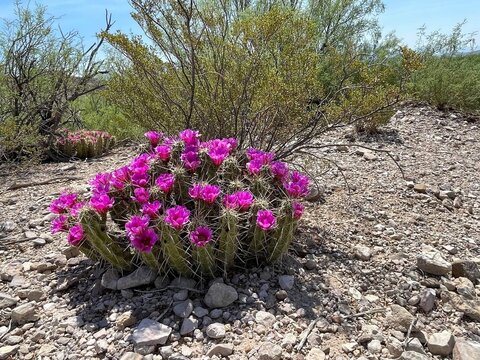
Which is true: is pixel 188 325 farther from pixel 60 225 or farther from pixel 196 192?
pixel 60 225

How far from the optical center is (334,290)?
2.68 metres

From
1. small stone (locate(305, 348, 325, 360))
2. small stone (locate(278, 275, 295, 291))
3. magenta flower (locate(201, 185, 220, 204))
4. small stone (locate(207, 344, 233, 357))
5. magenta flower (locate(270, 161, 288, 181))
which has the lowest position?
small stone (locate(305, 348, 325, 360))

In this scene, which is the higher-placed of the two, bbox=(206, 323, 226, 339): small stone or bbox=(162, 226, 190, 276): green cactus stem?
bbox=(162, 226, 190, 276): green cactus stem

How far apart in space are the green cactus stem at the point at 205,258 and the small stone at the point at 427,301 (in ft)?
4.02

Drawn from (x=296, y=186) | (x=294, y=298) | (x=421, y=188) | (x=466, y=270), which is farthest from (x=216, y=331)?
(x=421, y=188)

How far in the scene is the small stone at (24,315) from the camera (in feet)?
8.16

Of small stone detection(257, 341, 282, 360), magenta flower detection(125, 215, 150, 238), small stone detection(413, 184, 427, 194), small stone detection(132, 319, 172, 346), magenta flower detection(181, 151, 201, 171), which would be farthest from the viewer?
small stone detection(413, 184, 427, 194)

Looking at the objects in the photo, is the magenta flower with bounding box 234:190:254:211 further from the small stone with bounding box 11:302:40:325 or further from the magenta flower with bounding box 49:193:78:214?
the small stone with bounding box 11:302:40:325

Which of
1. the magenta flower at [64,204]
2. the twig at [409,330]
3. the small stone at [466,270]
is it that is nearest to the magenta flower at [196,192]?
the magenta flower at [64,204]

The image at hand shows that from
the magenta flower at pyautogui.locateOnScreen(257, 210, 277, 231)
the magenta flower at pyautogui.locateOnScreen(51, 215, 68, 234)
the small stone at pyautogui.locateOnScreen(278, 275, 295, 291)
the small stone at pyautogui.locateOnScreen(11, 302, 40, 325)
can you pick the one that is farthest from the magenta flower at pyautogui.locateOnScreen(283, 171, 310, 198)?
the small stone at pyautogui.locateOnScreen(11, 302, 40, 325)

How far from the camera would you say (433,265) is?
114 inches

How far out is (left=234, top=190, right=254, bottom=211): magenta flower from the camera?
2441mm

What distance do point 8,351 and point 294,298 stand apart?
1.51 m

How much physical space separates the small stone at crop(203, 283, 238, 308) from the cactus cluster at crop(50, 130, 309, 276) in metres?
0.13
